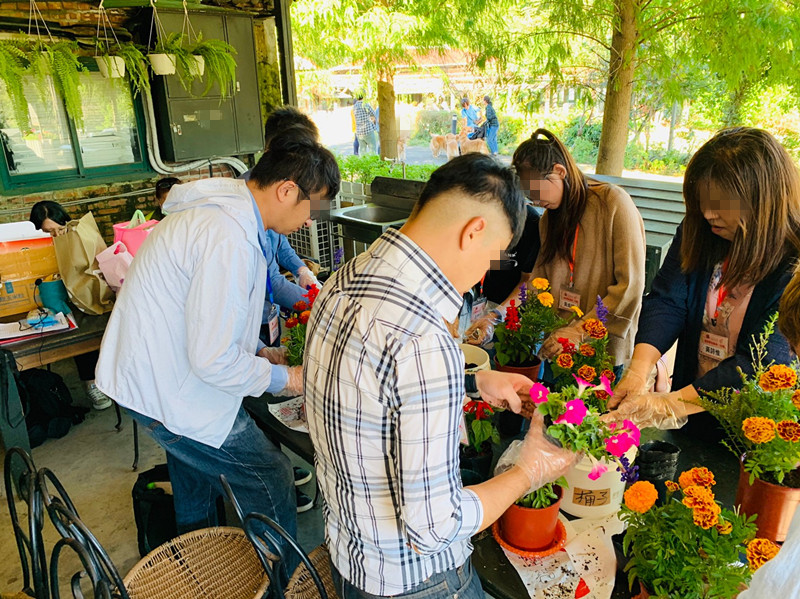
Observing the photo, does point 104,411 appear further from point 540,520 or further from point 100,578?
point 540,520

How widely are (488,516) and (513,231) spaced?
0.54 meters

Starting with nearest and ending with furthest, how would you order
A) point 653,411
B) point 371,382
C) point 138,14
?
point 371,382, point 653,411, point 138,14

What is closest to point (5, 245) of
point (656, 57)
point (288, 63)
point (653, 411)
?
point (653, 411)

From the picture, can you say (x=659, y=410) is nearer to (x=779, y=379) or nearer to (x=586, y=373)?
(x=586, y=373)

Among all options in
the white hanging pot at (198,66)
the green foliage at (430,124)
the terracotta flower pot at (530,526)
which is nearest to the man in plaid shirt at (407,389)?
the terracotta flower pot at (530,526)

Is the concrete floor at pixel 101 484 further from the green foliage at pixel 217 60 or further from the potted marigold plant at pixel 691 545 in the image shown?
the green foliage at pixel 217 60

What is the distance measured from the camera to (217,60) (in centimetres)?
475

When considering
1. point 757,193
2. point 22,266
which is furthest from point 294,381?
point 22,266

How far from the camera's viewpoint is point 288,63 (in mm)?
5809

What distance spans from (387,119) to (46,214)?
5.20 meters

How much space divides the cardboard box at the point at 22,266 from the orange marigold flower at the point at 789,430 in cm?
321

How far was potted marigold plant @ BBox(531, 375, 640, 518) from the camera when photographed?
3.94 feet

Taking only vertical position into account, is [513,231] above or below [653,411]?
above

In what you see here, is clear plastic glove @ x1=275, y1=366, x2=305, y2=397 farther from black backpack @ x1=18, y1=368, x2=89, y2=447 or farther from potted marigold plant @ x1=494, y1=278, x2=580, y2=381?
black backpack @ x1=18, y1=368, x2=89, y2=447
